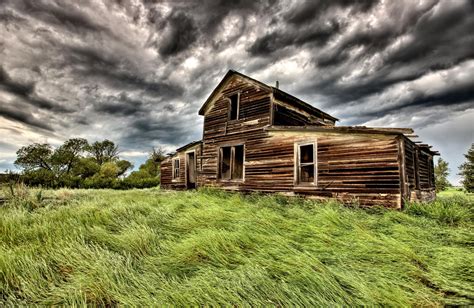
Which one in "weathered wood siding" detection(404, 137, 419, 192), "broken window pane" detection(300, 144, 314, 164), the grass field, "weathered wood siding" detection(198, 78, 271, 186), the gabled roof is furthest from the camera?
"broken window pane" detection(300, 144, 314, 164)

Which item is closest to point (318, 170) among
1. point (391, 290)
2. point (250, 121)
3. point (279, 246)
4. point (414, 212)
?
point (414, 212)

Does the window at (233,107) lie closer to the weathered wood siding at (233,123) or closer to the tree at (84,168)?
the weathered wood siding at (233,123)

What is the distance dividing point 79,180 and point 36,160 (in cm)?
1446

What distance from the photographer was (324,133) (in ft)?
28.6

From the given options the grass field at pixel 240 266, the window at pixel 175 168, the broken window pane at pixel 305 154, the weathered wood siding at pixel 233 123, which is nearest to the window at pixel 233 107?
the weathered wood siding at pixel 233 123

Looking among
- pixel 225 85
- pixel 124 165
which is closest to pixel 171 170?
pixel 225 85

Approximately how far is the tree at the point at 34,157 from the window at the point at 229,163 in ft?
101

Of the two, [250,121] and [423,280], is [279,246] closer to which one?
[423,280]

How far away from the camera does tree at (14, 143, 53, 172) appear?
31.2 metres

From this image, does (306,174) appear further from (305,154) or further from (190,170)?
(190,170)

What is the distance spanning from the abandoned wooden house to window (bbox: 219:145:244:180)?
6 centimetres

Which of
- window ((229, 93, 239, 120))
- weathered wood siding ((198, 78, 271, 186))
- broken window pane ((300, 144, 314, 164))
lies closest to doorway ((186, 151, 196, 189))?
weathered wood siding ((198, 78, 271, 186))

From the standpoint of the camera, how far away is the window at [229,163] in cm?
1250

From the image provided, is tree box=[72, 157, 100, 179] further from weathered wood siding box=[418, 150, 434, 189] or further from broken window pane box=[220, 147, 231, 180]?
weathered wood siding box=[418, 150, 434, 189]
